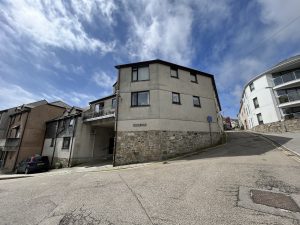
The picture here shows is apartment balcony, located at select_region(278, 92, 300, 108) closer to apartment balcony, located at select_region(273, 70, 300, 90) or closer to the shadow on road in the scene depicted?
apartment balcony, located at select_region(273, 70, 300, 90)

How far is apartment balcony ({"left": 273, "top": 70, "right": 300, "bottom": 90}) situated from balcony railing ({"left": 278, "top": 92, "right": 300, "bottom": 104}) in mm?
1656


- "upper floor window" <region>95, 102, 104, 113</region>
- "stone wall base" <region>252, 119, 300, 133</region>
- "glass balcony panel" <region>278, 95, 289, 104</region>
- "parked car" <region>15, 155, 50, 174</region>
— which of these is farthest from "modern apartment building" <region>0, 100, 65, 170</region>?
"glass balcony panel" <region>278, 95, 289, 104</region>

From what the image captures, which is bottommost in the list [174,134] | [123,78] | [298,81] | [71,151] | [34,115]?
[71,151]

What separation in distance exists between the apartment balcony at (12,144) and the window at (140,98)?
20605mm

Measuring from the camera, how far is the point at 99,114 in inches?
771

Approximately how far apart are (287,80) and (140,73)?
81.5ft

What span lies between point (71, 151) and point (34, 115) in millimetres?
11670

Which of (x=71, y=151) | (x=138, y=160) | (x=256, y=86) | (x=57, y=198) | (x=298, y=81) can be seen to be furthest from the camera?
(x=256, y=86)

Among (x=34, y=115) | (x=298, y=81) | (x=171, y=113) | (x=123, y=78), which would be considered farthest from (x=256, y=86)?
(x=34, y=115)

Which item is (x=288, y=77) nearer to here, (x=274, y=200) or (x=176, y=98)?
(x=176, y=98)

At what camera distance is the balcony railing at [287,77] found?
985 inches

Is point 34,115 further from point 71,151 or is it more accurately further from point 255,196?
point 255,196

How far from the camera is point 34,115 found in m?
25.7

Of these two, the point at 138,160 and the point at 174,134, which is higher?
the point at 174,134
